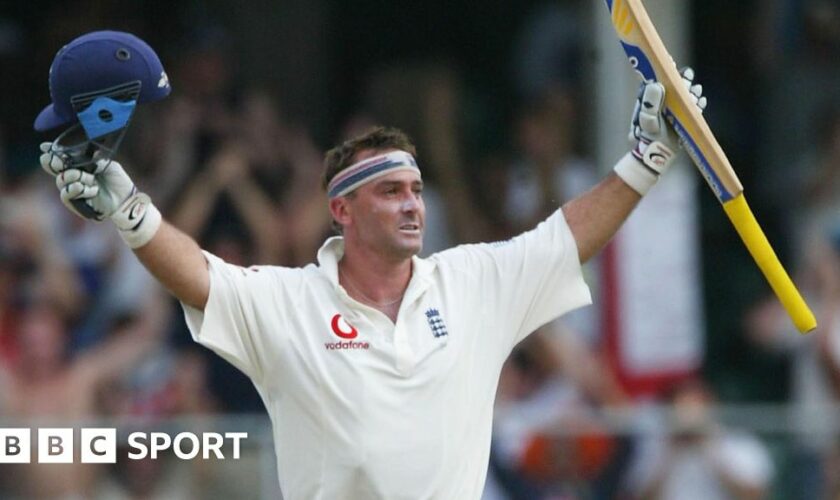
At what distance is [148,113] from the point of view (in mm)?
10148

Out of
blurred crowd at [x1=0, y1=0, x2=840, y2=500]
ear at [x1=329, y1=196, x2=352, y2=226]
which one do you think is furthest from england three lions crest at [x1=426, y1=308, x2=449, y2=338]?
blurred crowd at [x1=0, y1=0, x2=840, y2=500]

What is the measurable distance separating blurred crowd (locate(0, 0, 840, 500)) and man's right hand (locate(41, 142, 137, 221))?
332 cm

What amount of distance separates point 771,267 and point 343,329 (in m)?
1.27

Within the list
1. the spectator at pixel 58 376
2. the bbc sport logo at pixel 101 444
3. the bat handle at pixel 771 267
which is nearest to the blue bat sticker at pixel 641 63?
the bat handle at pixel 771 267

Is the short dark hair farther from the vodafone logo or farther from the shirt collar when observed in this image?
the vodafone logo

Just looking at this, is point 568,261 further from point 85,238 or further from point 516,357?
point 85,238

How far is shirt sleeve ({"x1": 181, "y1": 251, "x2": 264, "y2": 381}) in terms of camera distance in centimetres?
529

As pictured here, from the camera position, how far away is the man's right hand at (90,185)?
4.99 meters

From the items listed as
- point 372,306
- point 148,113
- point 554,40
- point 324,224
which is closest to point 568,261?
point 372,306

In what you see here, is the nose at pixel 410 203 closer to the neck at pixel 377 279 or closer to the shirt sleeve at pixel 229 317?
the neck at pixel 377 279

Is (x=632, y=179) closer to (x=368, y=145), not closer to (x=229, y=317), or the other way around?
(x=368, y=145)

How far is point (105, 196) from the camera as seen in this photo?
16.6ft

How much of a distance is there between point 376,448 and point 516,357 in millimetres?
4134

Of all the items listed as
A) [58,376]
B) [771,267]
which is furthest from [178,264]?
[58,376]
